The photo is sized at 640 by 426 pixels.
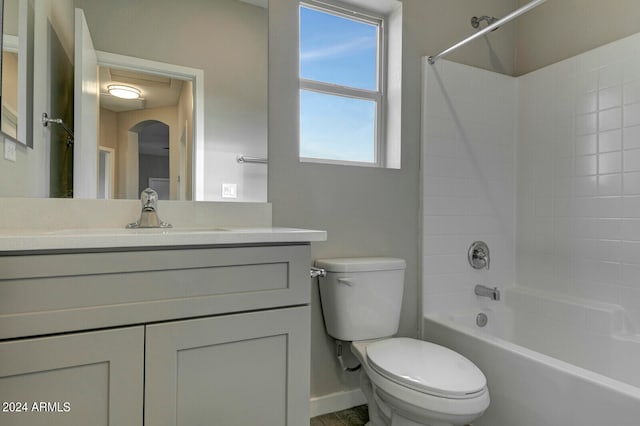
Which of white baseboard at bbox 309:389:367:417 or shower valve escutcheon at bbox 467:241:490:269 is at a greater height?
shower valve escutcheon at bbox 467:241:490:269

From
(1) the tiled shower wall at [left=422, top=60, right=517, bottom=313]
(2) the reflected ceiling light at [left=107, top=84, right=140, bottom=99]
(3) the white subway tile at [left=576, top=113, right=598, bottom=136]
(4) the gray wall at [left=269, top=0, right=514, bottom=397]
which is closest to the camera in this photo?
(2) the reflected ceiling light at [left=107, top=84, right=140, bottom=99]

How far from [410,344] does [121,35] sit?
1.70 metres

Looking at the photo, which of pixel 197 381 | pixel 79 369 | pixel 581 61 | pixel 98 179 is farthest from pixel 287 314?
pixel 581 61

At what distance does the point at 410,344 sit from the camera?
155 centimetres

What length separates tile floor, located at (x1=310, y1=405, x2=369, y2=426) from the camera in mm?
1726

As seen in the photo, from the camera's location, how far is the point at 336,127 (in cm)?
206

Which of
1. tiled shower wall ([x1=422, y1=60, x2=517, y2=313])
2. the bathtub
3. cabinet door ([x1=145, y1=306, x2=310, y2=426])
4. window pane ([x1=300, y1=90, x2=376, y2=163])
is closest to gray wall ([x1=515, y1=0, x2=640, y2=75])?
tiled shower wall ([x1=422, y1=60, x2=517, y2=313])

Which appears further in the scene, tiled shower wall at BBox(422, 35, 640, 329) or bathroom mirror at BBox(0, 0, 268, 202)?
tiled shower wall at BBox(422, 35, 640, 329)

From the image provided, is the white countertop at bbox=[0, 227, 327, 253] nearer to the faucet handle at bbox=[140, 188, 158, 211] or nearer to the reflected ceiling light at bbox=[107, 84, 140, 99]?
the faucet handle at bbox=[140, 188, 158, 211]

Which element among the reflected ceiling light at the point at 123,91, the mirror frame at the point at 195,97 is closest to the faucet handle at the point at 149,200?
the mirror frame at the point at 195,97

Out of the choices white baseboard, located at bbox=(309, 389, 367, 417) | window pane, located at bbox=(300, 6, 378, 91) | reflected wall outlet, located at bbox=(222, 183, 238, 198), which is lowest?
white baseboard, located at bbox=(309, 389, 367, 417)

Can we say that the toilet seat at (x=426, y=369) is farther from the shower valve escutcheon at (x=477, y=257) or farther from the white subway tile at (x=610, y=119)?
the white subway tile at (x=610, y=119)

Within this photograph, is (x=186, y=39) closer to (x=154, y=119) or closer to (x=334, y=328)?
(x=154, y=119)

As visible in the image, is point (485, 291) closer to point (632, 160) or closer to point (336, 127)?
point (632, 160)
